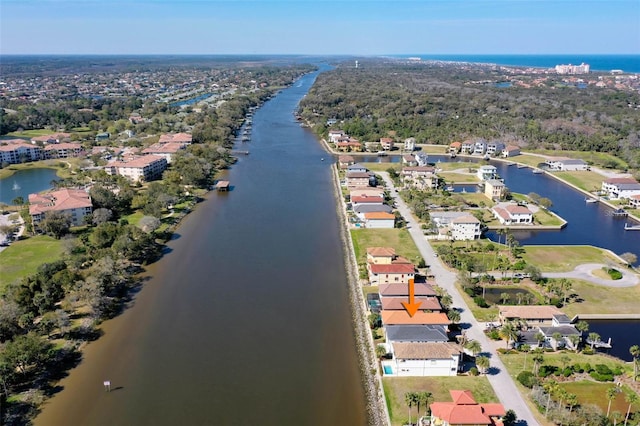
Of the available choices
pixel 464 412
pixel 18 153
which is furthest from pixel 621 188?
pixel 18 153

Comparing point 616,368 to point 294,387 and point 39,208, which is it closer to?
point 294,387

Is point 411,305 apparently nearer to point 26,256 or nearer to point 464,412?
point 464,412

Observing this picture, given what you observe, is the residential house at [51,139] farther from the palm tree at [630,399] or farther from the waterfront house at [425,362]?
the palm tree at [630,399]

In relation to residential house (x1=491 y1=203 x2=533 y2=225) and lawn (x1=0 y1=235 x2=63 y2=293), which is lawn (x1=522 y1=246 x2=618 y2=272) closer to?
residential house (x1=491 y1=203 x2=533 y2=225)

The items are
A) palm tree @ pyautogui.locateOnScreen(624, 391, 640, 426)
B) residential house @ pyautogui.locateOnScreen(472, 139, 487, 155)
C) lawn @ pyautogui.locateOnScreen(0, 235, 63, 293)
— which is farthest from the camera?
residential house @ pyautogui.locateOnScreen(472, 139, 487, 155)

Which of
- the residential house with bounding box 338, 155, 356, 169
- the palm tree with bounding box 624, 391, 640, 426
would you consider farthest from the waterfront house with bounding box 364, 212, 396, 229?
the palm tree with bounding box 624, 391, 640, 426
